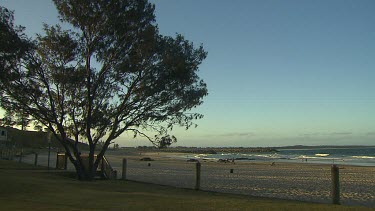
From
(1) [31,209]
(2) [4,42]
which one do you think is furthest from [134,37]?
(1) [31,209]

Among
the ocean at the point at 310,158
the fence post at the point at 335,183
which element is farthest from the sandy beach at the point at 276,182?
the ocean at the point at 310,158

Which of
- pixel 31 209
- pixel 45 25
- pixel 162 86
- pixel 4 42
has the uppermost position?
pixel 45 25

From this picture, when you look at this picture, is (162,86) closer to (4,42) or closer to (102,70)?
(102,70)

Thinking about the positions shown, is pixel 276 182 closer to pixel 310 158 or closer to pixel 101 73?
pixel 101 73

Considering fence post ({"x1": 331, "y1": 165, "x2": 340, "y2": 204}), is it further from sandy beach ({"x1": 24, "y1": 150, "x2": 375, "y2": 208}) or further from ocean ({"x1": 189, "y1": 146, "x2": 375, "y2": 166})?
ocean ({"x1": 189, "y1": 146, "x2": 375, "y2": 166})

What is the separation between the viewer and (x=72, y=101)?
65.0ft

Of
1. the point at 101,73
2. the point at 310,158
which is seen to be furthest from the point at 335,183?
the point at 310,158

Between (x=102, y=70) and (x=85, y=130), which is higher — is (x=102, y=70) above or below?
above

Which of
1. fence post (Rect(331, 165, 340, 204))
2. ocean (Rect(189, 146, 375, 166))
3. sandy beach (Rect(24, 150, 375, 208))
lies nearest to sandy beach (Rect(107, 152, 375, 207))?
sandy beach (Rect(24, 150, 375, 208))

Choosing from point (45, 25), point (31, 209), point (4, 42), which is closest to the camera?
point (31, 209)

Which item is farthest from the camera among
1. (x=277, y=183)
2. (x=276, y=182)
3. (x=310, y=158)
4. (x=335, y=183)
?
(x=310, y=158)

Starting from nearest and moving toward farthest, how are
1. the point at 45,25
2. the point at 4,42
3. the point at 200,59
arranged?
the point at 4,42, the point at 45,25, the point at 200,59

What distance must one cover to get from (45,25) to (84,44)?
198 cm

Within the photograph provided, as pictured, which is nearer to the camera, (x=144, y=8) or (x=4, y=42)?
(x=4, y=42)
